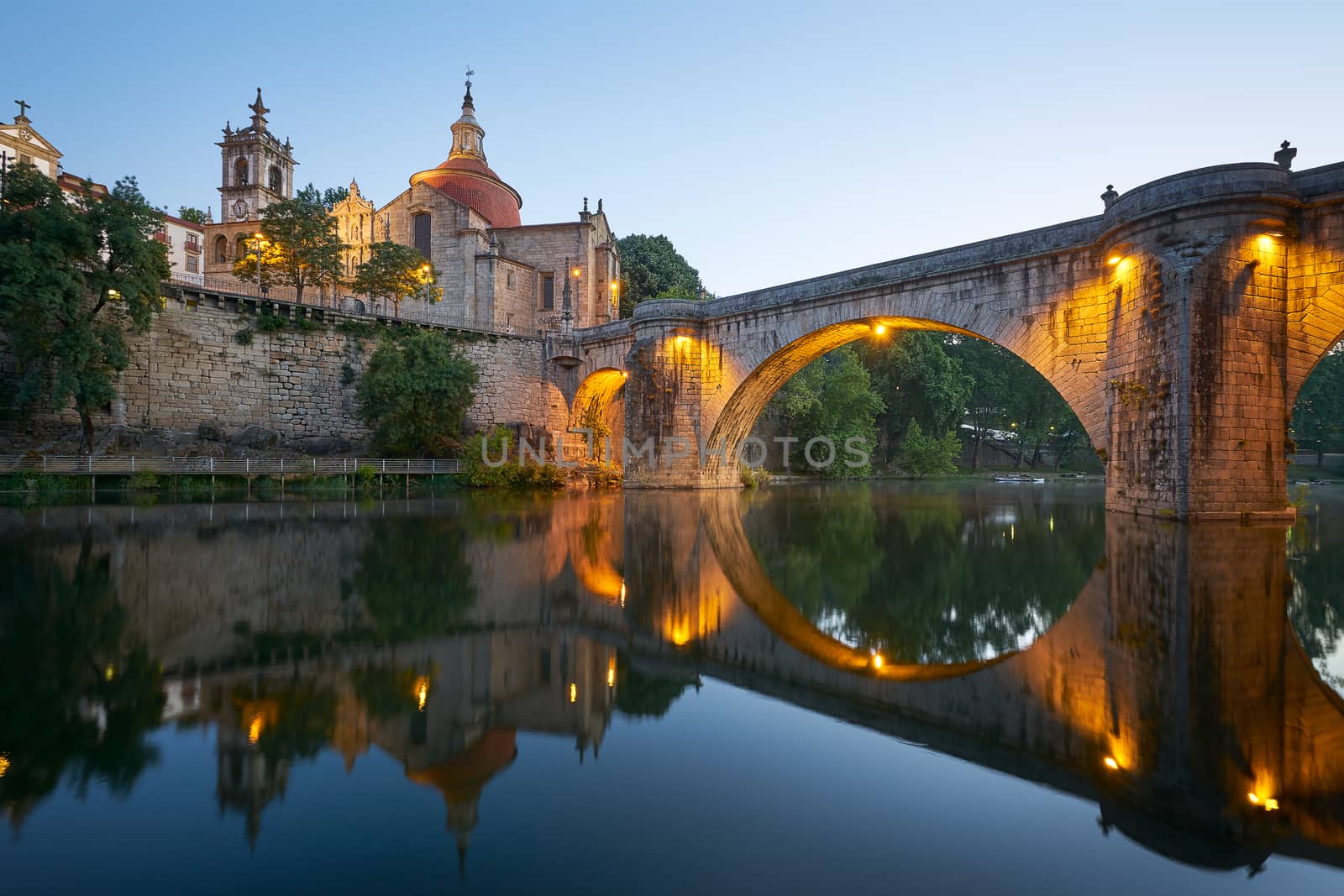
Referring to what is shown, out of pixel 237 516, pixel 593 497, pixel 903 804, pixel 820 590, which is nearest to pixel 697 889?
pixel 903 804

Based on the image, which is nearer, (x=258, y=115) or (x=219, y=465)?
(x=219, y=465)

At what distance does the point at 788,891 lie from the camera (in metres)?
1.88

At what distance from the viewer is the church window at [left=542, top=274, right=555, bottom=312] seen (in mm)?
38000

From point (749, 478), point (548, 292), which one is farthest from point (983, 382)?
point (548, 292)

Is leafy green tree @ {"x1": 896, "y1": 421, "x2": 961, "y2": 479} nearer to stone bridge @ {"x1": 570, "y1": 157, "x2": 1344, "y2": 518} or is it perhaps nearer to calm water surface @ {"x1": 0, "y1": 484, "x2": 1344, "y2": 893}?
stone bridge @ {"x1": 570, "y1": 157, "x2": 1344, "y2": 518}

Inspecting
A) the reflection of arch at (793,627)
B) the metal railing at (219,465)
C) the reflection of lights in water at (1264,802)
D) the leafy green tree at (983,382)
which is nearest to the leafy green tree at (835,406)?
the leafy green tree at (983,382)

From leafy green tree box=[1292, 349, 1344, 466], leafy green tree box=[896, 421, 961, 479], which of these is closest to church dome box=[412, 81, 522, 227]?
leafy green tree box=[896, 421, 961, 479]

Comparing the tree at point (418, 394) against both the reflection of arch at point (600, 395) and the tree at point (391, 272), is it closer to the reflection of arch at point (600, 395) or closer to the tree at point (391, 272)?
the reflection of arch at point (600, 395)

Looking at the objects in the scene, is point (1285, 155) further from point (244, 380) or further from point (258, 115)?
point (258, 115)

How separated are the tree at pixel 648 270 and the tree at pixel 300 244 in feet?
57.9

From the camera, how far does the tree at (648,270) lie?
45.4 meters

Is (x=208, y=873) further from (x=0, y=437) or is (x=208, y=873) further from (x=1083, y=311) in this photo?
(x=0, y=437)

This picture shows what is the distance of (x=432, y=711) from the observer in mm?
3166

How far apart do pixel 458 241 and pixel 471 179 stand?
6.26 m
